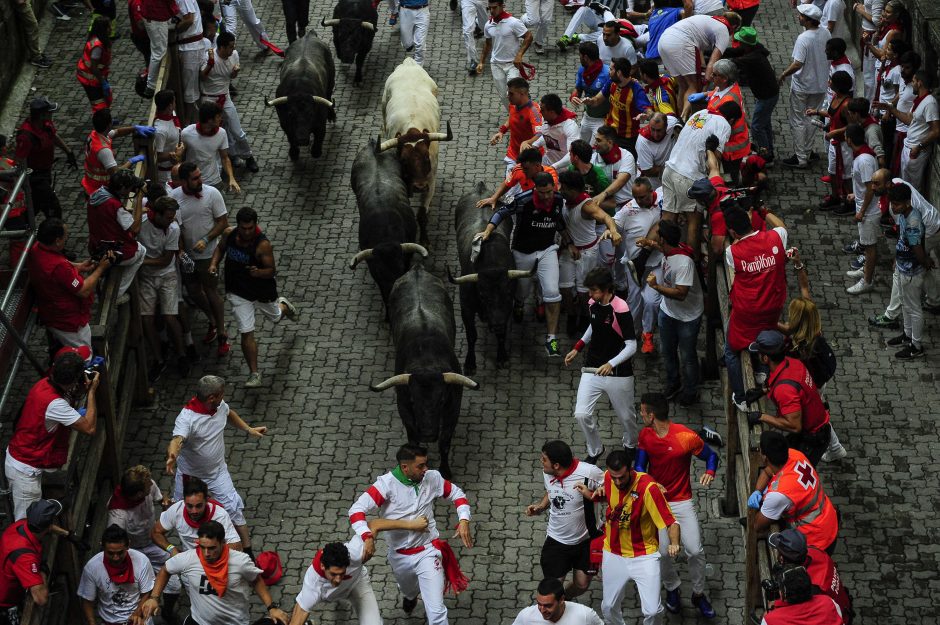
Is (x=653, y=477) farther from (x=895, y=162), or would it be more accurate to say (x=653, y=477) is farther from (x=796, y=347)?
(x=895, y=162)

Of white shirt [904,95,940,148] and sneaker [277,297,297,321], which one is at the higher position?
white shirt [904,95,940,148]

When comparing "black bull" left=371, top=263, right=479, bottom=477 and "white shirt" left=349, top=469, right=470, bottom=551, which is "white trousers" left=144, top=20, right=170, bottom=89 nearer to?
"black bull" left=371, top=263, right=479, bottom=477

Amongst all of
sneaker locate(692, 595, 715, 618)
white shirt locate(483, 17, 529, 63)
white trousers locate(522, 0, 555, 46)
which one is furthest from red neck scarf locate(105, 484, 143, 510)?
white trousers locate(522, 0, 555, 46)

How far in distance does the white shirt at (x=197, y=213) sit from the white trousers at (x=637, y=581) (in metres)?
6.54

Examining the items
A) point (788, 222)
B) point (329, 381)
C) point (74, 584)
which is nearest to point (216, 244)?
point (329, 381)

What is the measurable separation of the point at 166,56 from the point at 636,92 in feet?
22.2

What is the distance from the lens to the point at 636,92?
17625 mm

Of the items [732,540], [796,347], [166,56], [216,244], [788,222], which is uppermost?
[166,56]

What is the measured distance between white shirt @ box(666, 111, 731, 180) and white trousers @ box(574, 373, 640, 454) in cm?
292

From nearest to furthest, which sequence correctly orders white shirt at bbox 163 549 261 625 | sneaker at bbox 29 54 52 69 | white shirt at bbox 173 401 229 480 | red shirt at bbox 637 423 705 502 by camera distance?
white shirt at bbox 163 549 261 625
red shirt at bbox 637 423 705 502
white shirt at bbox 173 401 229 480
sneaker at bbox 29 54 52 69

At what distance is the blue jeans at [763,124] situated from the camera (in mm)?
19062

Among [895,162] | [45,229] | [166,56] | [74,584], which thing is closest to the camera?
[74,584]

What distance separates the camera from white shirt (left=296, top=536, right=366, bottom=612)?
37.8 feet

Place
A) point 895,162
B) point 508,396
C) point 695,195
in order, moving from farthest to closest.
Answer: point 895,162
point 508,396
point 695,195
